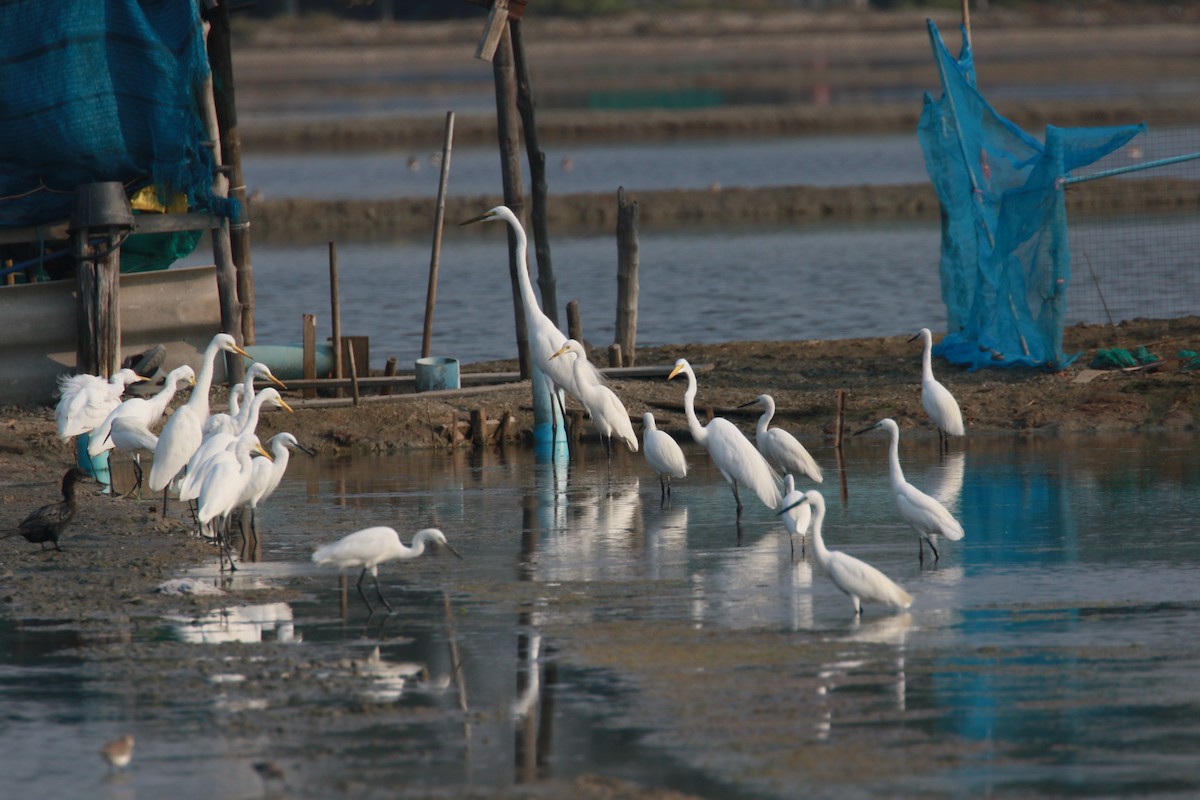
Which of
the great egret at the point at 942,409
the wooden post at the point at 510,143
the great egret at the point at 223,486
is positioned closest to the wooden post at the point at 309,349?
the wooden post at the point at 510,143

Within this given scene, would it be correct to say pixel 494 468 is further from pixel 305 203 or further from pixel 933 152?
pixel 305 203

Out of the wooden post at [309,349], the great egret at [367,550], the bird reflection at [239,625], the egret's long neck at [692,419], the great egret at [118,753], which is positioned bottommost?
the great egret at [118,753]

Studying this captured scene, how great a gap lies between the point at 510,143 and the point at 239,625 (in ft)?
26.0

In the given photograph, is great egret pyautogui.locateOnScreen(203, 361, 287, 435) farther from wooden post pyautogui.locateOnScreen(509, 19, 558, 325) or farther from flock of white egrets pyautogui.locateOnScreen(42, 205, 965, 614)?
wooden post pyautogui.locateOnScreen(509, 19, 558, 325)

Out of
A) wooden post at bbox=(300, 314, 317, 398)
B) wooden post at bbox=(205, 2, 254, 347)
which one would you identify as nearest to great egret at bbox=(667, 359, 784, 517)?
→ wooden post at bbox=(300, 314, 317, 398)

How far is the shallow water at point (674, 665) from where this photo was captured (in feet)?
22.7

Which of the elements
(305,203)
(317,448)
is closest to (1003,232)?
(317,448)

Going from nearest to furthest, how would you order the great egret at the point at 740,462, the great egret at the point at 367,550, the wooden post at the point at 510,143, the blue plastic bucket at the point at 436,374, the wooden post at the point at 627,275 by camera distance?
the great egret at the point at 367,550
the great egret at the point at 740,462
the blue plastic bucket at the point at 436,374
the wooden post at the point at 510,143
the wooden post at the point at 627,275

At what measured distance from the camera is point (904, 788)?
655 centimetres

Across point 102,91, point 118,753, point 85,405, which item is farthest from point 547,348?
point 118,753

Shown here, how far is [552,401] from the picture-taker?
1459cm

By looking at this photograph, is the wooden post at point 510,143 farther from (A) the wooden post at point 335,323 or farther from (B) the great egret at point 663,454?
(B) the great egret at point 663,454

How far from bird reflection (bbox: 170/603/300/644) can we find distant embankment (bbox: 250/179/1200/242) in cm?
2351

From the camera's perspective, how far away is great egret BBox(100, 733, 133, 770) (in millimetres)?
6980
